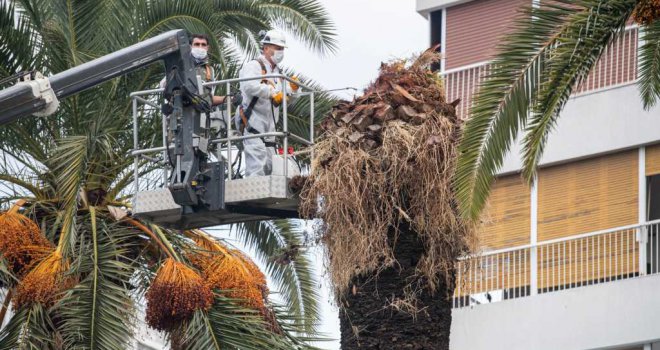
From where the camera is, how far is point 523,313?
28.8 metres

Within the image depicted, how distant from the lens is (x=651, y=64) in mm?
18781

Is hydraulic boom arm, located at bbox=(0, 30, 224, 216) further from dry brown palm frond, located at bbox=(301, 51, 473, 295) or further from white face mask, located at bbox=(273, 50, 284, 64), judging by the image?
dry brown palm frond, located at bbox=(301, 51, 473, 295)

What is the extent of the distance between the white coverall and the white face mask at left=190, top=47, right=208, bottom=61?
136 cm

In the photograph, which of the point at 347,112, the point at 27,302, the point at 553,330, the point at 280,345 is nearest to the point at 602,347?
the point at 553,330

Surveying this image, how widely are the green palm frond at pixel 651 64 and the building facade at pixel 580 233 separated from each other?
8.67 meters

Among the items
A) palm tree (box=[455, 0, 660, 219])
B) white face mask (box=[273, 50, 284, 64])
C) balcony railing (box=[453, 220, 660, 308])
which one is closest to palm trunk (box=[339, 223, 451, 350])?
palm tree (box=[455, 0, 660, 219])

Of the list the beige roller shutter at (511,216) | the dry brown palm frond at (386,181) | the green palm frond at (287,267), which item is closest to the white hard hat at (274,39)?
the dry brown palm frond at (386,181)

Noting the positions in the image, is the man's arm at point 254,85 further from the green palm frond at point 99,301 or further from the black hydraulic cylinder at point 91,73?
the green palm frond at point 99,301

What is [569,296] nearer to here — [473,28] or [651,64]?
[473,28]

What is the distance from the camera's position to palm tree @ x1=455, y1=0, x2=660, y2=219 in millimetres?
16562

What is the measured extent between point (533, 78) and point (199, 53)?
19.9ft

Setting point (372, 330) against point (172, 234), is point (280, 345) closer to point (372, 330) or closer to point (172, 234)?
point (172, 234)

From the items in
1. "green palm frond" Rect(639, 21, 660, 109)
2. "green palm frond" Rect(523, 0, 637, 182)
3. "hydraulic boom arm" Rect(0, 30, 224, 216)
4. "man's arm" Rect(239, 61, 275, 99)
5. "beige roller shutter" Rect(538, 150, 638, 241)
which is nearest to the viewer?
"green palm frond" Rect(523, 0, 637, 182)

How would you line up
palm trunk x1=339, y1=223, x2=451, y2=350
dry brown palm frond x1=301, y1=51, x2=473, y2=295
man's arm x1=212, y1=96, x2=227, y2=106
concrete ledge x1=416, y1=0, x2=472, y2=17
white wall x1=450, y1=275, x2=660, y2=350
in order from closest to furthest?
palm trunk x1=339, y1=223, x2=451, y2=350 → dry brown palm frond x1=301, y1=51, x2=473, y2=295 → man's arm x1=212, y1=96, x2=227, y2=106 → white wall x1=450, y1=275, x2=660, y2=350 → concrete ledge x1=416, y1=0, x2=472, y2=17
